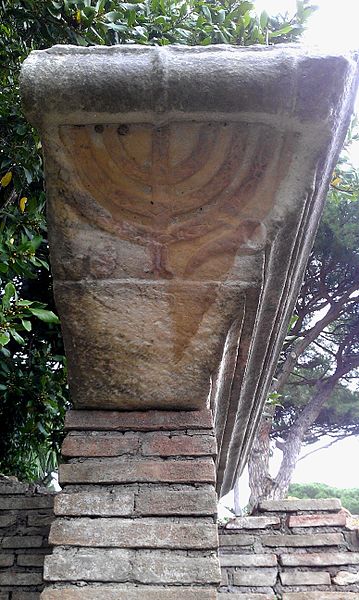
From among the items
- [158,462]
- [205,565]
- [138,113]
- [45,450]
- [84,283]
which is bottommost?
[45,450]

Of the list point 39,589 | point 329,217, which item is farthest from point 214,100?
point 329,217

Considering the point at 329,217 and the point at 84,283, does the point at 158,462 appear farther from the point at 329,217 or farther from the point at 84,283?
the point at 329,217

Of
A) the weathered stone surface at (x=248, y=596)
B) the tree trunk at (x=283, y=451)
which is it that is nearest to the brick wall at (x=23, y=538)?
the weathered stone surface at (x=248, y=596)

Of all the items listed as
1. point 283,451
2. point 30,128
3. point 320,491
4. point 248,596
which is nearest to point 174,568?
point 248,596

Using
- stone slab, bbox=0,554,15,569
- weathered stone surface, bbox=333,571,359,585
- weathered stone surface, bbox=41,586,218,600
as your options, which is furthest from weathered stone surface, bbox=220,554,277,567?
weathered stone surface, bbox=41,586,218,600

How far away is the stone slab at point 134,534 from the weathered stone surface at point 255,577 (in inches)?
57.9

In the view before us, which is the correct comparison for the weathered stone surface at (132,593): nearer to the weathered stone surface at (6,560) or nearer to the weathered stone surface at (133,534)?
the weathered stone surface at (133,534)

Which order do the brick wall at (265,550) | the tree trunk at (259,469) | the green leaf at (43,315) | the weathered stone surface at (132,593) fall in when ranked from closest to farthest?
the weathered stone surface at (132,593) → the green leaf at (43,315) → the brick wall at (265,550) → the tree trunk at (259,469)

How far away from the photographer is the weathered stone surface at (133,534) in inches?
56.5

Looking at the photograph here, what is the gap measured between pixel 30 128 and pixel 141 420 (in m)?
2.28

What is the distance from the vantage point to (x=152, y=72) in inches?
47.5

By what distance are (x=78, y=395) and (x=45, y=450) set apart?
10.1ft

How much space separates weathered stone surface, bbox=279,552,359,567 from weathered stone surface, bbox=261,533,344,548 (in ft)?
0.17

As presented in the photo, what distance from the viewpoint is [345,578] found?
267 centimetres
